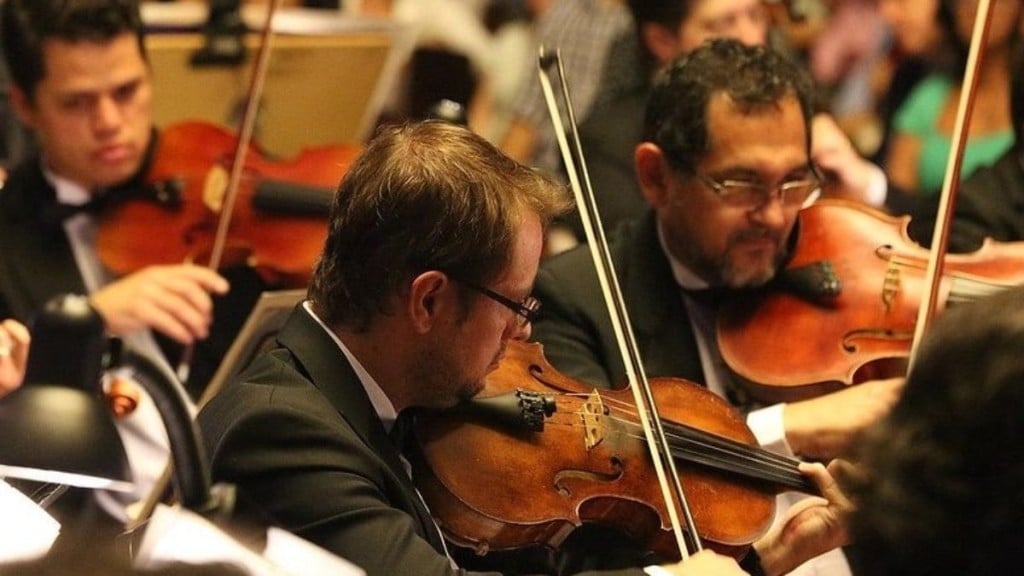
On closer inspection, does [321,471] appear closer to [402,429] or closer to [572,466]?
[402,429]

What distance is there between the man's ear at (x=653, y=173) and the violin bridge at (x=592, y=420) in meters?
0.54

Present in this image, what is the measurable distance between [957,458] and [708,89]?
1.32 meters

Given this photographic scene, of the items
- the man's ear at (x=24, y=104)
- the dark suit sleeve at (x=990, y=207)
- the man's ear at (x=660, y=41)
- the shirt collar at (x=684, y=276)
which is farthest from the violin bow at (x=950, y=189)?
the man's ear at (x=24, y=104)

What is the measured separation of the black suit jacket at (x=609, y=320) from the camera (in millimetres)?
2051

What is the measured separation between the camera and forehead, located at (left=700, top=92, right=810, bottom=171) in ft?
6.93

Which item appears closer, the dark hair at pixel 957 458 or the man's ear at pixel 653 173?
the dark hair at pixel 957 458

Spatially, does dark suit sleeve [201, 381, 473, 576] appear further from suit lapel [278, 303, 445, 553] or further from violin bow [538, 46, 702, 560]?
violin bow [538, 46, 702, 560]

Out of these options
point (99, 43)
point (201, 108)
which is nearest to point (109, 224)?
point (99, 43)

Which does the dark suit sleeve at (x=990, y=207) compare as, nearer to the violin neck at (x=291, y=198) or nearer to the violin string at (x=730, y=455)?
the violin string at (x=730, y=455)

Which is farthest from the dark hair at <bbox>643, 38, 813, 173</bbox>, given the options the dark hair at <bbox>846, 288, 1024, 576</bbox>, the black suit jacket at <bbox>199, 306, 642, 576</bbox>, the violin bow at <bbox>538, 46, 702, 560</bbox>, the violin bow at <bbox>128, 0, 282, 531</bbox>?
the dark hair at <bbox>846, 288, 1024, 576</bbox>

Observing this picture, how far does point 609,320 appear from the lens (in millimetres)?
2080

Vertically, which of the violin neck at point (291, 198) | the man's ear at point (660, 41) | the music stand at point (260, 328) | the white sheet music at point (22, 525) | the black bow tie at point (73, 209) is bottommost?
the black bow tie at point (73, 209)

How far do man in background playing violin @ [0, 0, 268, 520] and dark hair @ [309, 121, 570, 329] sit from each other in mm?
868

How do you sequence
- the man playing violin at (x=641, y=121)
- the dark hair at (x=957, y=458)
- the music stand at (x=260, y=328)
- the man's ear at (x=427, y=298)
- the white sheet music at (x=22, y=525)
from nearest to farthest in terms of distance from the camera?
the dark hair at (x=957, y=458)
the white sheet music at (x=22, y=525)
the man's ear at (x=427, y=298)
the music stand at (x=260, y=328)
the man playing violin at (x=641, y=121)
